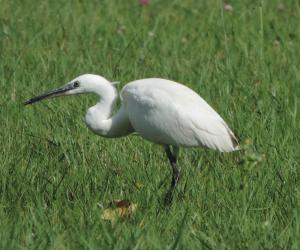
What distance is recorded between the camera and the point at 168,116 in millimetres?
5633

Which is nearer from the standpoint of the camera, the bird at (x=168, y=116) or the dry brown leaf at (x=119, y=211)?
the dry brown leaf at (x=119, y=211)

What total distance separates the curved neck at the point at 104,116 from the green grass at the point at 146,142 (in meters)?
0.18

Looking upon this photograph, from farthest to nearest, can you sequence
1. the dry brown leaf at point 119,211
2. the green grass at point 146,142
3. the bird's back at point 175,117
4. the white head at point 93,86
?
1. the white head at point 93,86
2. the bird's back at point 175,117
3. the dry brown leaf at point 119,211
4. the green grass at point 146,142

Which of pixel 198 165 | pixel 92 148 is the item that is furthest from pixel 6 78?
pixel 198 165

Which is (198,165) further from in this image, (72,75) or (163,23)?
(163,23)

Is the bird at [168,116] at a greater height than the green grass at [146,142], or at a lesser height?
greater

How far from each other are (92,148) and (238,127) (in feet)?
2.88

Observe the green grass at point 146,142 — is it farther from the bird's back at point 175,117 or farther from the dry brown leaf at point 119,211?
the bird's back at point 175,117

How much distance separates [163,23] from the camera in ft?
28.9

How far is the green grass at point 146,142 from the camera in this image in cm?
480

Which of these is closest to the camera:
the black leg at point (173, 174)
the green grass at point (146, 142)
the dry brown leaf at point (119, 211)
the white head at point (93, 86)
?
the green grass at point (146, 142)

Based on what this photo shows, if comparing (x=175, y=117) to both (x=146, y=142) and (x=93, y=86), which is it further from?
(x=146, y=142)

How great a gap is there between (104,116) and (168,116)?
428 mm

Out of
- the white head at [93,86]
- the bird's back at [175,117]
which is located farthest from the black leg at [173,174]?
the white head at [93,86]
